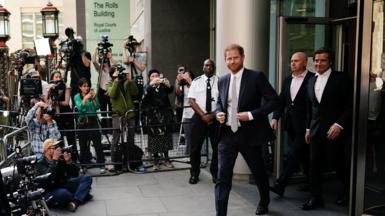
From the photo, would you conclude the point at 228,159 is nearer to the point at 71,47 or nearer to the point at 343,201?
the point at 343,201

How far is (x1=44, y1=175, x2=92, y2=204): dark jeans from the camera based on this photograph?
596 centimetres

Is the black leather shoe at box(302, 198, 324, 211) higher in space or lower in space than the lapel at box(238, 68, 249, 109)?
lower

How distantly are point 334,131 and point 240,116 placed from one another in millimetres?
1255

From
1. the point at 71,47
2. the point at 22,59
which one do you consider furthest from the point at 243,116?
the point at 22,59

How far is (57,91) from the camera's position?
27.0 feet

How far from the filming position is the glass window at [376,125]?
473 cm

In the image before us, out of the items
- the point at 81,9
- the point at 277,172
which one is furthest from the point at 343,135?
the point at 81,9

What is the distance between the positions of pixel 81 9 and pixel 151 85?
14.0m

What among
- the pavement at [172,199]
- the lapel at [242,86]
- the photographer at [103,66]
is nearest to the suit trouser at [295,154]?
the pavement at [172,199]

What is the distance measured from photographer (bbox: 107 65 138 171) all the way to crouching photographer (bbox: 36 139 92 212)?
66.9 inches

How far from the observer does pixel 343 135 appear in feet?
18.6

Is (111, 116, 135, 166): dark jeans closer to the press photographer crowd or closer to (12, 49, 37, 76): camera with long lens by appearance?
the press photographer crowd

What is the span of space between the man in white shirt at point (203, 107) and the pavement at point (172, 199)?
417 millimetres

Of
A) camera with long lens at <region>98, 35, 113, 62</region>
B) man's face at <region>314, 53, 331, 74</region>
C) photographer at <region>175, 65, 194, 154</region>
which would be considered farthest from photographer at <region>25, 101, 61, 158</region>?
man's face at <region>314, 53, 331, 74</region>
